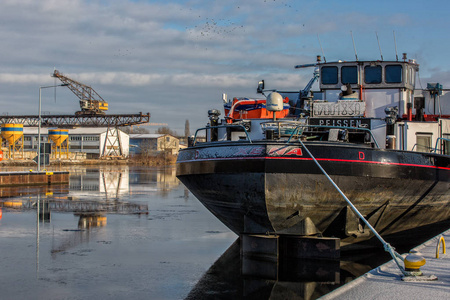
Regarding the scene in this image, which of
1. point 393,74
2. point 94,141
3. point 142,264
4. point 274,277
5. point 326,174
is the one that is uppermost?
point 94,141

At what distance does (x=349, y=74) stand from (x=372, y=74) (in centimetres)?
60

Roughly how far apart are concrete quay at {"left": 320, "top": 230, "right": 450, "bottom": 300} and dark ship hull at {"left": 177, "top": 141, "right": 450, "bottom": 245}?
204cm

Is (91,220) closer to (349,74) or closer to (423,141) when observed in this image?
(349,74)

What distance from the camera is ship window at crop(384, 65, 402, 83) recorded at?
13547 millimetres

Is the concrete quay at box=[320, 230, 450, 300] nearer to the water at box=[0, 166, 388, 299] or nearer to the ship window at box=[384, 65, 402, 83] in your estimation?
the water at box=[0, 166, 388, 299]

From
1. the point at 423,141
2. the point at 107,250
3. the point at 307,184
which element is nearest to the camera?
the point at 307,184

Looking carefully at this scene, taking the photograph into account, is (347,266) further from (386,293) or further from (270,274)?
(386,293)

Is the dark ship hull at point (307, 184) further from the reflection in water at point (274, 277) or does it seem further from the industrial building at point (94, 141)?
the industrial building at point (94, 141)

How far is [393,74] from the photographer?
1359 centimetres

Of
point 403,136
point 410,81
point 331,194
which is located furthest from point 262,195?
point 410,81

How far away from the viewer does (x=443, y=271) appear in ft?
23.0

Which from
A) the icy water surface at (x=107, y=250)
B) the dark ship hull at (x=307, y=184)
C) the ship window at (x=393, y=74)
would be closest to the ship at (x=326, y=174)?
the dark ship hull at (x=307, y=184)

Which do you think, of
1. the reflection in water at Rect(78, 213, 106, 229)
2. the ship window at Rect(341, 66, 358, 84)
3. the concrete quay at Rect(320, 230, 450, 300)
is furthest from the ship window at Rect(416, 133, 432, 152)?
the reflection in water at Rect(78, 213, 106, 229)

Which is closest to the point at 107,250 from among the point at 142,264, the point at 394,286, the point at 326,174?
the point at 142,264
